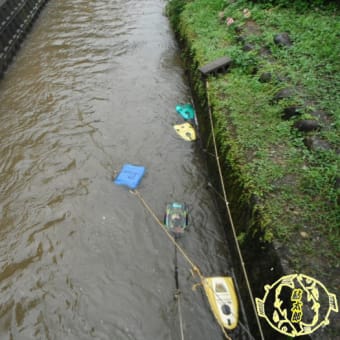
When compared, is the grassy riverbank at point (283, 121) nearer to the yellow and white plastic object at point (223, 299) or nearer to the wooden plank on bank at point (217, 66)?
the wooden plank on bank at point (217, 66)

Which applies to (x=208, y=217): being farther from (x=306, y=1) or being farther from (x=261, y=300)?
(x=306, y=1)

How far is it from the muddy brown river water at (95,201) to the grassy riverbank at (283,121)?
1095mm

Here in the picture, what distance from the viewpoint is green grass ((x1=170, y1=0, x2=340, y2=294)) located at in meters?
3.99

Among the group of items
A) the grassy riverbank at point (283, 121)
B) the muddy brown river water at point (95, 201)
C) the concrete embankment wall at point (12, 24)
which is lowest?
the muddy brown river water at point (95, 201)

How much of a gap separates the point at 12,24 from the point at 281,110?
9493 millimetres

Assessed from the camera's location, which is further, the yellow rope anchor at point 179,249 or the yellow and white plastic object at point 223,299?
the yellow rope anchor at point 179,249

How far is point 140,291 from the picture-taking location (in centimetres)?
446

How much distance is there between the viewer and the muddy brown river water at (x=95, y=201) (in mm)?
4242

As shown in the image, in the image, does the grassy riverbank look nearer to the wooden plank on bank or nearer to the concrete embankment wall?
the wooden plank on bank

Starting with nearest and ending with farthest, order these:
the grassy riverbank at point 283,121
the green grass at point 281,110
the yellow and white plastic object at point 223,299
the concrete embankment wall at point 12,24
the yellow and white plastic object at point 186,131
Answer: the grassy riverbank at point 283,121, the green grass at point 281,110, the yellow and white plastic object at point 223,299, the yellow and white plastic object at point 186,131, the concrete embankment wall at point 12,24

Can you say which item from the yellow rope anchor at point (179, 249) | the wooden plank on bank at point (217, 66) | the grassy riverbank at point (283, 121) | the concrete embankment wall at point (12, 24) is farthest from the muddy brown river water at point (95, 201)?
the wooden plank on bank at point (217, 66)

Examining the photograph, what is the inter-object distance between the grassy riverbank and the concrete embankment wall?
5.64 meters

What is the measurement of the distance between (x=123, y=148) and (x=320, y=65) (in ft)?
15.5

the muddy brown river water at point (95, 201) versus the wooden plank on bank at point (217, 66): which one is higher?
the wooden plank on bank at point (217, 66)
